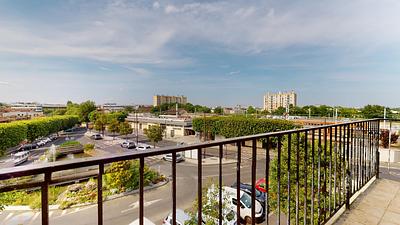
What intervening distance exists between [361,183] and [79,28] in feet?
94.8

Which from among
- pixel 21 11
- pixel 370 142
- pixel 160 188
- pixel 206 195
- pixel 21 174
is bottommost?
pixel 160 188

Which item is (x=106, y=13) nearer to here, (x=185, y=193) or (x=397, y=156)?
(x=185, y=193)

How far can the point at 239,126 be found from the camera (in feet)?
78.2

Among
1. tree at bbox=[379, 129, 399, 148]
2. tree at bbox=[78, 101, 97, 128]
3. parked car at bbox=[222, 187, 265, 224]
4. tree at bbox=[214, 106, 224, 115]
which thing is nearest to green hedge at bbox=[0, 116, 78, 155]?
tree at bbox=[78, 101, 97, 128]

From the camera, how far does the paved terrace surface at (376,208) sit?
→ 2293mm

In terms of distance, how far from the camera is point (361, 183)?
3133 mm

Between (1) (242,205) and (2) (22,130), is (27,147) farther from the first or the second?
(1) (242,205)

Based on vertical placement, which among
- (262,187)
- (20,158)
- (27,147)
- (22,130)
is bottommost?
(27,147)

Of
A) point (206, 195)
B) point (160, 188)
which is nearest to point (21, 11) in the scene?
point (160, 188)

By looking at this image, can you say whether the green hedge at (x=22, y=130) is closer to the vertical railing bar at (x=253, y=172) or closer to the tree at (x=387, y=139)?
the vertical railing bar at (x=253, y=172)

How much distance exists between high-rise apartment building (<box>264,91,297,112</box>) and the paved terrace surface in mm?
68398

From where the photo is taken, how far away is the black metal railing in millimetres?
713

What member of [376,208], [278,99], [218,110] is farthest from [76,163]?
[278,99]

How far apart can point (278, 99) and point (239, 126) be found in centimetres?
5575
